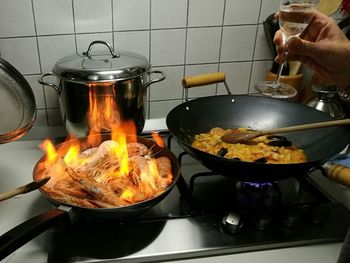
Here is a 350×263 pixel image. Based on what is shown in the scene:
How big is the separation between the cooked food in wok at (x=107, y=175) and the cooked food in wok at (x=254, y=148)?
0.46ft

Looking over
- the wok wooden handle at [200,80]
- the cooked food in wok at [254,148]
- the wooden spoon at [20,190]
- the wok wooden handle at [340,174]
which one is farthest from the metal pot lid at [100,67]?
the wok wooden handle at [340,174]

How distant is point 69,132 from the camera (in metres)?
0.96

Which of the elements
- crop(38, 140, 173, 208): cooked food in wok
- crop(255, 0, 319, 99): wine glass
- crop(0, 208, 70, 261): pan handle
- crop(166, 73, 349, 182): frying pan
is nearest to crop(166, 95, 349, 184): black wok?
crop(166, 73, 349, 182): frying pan

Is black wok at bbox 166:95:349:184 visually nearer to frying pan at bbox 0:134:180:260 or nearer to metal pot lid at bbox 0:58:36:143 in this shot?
frying pan at bbox 0:134:180:260

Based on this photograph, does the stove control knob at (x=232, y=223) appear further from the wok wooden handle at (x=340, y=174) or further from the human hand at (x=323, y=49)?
the human hand at (x=323, y=49)

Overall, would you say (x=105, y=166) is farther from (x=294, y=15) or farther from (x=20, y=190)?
(x=294, y=15)

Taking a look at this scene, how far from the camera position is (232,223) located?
686 mm

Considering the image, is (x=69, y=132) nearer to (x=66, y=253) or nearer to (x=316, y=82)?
(x=66, y=253)

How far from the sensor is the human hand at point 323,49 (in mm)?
755

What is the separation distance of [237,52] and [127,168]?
2.05 ft

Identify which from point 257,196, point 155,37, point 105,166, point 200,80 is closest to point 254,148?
point 257,196

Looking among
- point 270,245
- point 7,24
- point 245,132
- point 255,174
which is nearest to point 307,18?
point 245,132

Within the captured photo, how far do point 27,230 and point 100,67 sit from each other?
1.52 ft

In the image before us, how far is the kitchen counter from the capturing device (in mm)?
659
